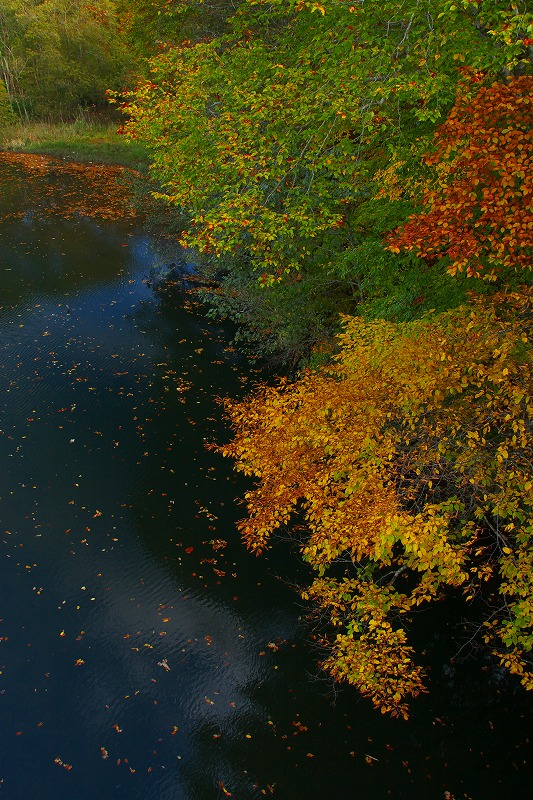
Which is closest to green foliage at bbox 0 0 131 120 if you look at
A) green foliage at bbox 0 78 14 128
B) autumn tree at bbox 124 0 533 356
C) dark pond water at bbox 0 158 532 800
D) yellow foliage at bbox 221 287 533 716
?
green foliage at bbox 0 78 14 128

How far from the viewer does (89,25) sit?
46.0 m

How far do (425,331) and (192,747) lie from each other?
233 inches

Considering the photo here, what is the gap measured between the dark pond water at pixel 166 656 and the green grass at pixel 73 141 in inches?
1204

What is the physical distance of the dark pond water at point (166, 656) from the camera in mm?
6598

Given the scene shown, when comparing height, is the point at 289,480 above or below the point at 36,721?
above

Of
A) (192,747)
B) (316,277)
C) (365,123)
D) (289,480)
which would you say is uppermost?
(365,123)

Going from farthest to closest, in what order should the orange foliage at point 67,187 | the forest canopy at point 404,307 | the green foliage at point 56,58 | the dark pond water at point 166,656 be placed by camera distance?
the green foliage at point 56,58
the orange foliage at point 67,187
the dark pond water at point 166,656
the forest canopy at point 404,307

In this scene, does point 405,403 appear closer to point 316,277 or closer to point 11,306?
point 316,277

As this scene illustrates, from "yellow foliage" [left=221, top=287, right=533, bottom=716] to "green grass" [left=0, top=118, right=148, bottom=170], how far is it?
3439cm

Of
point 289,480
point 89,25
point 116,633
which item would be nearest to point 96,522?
point 116,633

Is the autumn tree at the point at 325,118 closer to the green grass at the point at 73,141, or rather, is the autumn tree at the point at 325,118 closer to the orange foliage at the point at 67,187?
the orange foliage at the point at 67,187

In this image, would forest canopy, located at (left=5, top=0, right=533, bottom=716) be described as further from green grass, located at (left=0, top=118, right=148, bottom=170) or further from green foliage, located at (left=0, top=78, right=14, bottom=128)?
green foliage, located at (left=0, top=78, right=14, bottom=128)

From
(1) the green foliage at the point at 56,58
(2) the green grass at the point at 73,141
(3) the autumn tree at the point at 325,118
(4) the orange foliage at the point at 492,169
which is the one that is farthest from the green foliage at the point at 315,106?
(1) the green foliage at the point at 56,58

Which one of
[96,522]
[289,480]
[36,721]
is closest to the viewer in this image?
[36,721]
